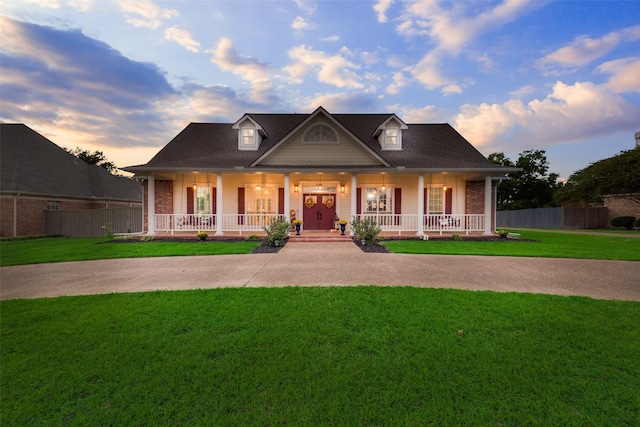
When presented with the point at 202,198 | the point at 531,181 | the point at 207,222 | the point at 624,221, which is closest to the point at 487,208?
the point at 207,222

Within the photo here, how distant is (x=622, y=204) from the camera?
2575cm

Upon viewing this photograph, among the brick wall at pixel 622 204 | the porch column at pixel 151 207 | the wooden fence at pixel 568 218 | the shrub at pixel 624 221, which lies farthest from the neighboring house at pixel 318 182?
the brick wall at pixel 622 204

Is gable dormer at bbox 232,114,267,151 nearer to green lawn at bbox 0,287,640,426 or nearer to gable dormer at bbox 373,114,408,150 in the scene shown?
gable dormer at bbox 373,114,408,150

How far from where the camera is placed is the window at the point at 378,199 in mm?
16078

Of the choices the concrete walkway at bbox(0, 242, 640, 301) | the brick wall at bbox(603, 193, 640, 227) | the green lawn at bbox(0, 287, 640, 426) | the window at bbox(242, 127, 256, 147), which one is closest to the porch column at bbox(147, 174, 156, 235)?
the window at bbox(242, 127, 256, 147)

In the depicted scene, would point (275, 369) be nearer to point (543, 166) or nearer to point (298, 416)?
point (298, 416)

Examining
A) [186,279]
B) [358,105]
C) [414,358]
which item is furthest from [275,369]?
[358,105]

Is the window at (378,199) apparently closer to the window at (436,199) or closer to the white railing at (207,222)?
the window at (436,199)

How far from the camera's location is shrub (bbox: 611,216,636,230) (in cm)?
2372

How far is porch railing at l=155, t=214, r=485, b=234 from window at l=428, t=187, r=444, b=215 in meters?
0.72

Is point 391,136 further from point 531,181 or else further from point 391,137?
point 531,181

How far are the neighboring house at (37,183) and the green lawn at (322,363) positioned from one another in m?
20.3

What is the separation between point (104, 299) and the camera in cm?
485

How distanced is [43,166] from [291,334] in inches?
1084
